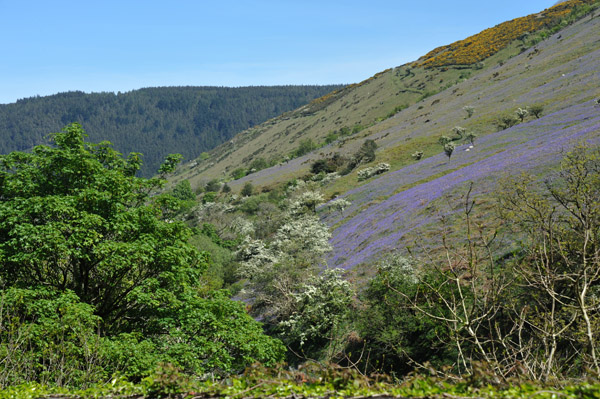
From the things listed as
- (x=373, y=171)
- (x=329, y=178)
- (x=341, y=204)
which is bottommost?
(x=341, y=204)

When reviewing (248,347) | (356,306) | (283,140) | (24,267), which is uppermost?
(283,140)

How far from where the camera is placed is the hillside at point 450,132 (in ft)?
107

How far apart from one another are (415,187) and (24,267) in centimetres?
3469

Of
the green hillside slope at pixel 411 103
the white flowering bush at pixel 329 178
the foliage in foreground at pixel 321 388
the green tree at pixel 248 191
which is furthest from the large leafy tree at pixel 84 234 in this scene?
the green tree at pixel 248 191

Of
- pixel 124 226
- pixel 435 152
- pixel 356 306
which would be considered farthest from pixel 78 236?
pixel 435 152

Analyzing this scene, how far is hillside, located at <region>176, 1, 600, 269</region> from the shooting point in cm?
3272

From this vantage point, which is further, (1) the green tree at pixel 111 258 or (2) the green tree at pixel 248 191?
(2) the green tree at pixel 248 191

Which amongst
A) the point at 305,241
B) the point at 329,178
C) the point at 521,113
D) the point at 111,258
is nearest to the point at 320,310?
the point at 305,241

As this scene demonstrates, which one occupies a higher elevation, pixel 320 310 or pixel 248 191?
pixel 248 191

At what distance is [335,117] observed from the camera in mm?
147500

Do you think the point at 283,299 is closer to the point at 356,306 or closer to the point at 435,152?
the point at 356,306

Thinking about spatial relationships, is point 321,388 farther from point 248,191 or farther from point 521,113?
point 248,191

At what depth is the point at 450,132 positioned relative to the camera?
65750mm

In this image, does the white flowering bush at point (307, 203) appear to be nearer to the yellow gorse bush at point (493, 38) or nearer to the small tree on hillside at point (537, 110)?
the small tree on hillside at point (537, 110)
